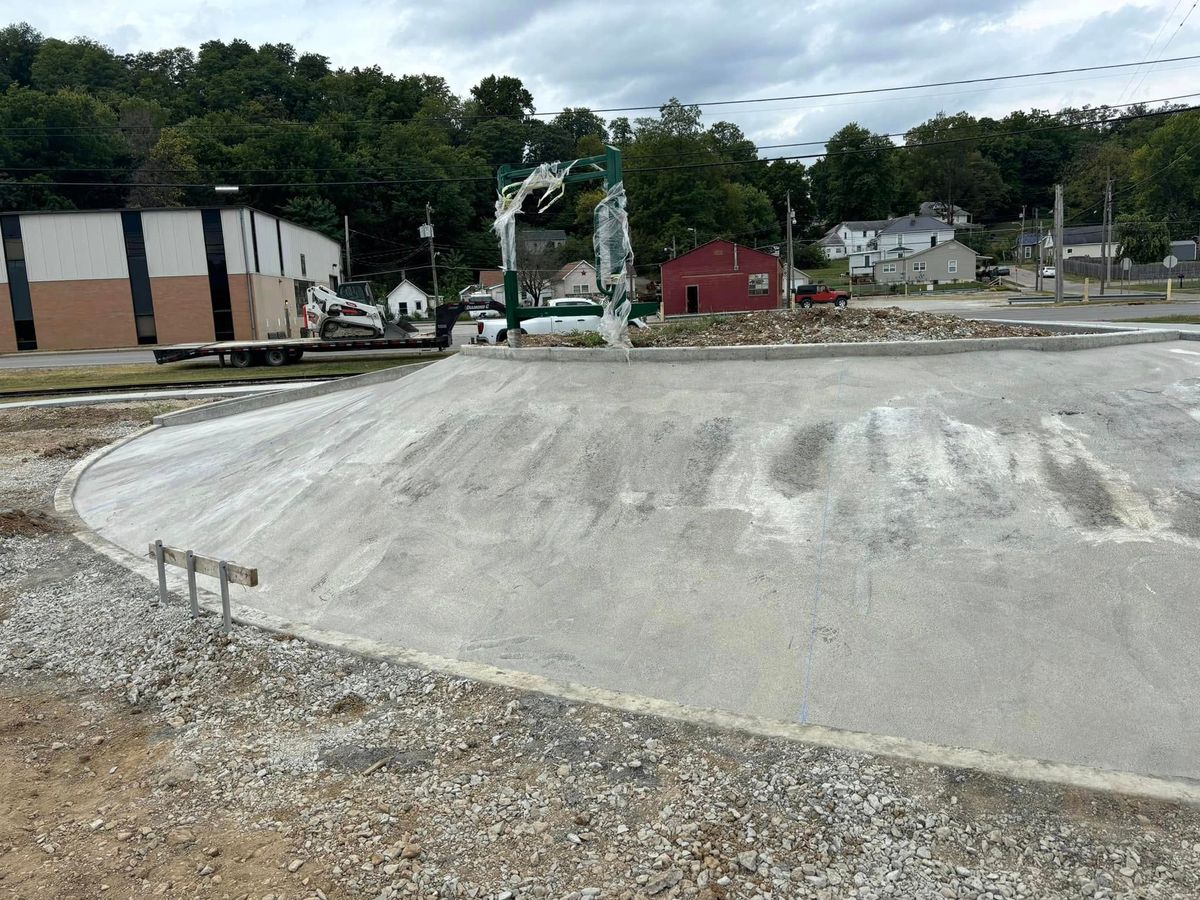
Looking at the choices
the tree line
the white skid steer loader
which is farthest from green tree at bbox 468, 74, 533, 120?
the white skid steer loader

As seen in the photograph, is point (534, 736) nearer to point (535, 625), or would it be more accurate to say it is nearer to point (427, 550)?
point (535, 625)

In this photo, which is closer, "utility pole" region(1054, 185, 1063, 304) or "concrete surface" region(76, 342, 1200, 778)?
"concrete surface" region(76, 342, 1200, 778)

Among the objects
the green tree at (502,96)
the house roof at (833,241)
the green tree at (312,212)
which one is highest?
the green tree at (502,96)

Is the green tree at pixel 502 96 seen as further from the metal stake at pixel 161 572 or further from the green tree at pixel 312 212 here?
the metal stake at pixel 161 572

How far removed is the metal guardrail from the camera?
683 centimetres

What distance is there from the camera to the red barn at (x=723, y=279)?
4781 cm

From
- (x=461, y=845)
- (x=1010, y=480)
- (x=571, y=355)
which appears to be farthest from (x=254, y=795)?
(x=571, y=355)

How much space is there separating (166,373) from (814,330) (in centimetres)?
2547

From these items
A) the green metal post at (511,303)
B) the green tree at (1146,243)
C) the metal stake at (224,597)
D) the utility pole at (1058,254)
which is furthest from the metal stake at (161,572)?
the green tree at (1146,243)

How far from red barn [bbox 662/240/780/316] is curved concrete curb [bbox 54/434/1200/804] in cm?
4306

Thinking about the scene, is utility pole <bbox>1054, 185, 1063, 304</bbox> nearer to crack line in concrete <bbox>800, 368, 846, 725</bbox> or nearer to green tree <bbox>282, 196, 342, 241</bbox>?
crack line in concrete <bbox>800, 368, 846, 725</bbox>

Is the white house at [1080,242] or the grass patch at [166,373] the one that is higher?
the white house at [1080,242]

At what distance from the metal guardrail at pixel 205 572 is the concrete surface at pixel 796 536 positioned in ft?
1.75

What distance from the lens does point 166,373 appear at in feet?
96.2
